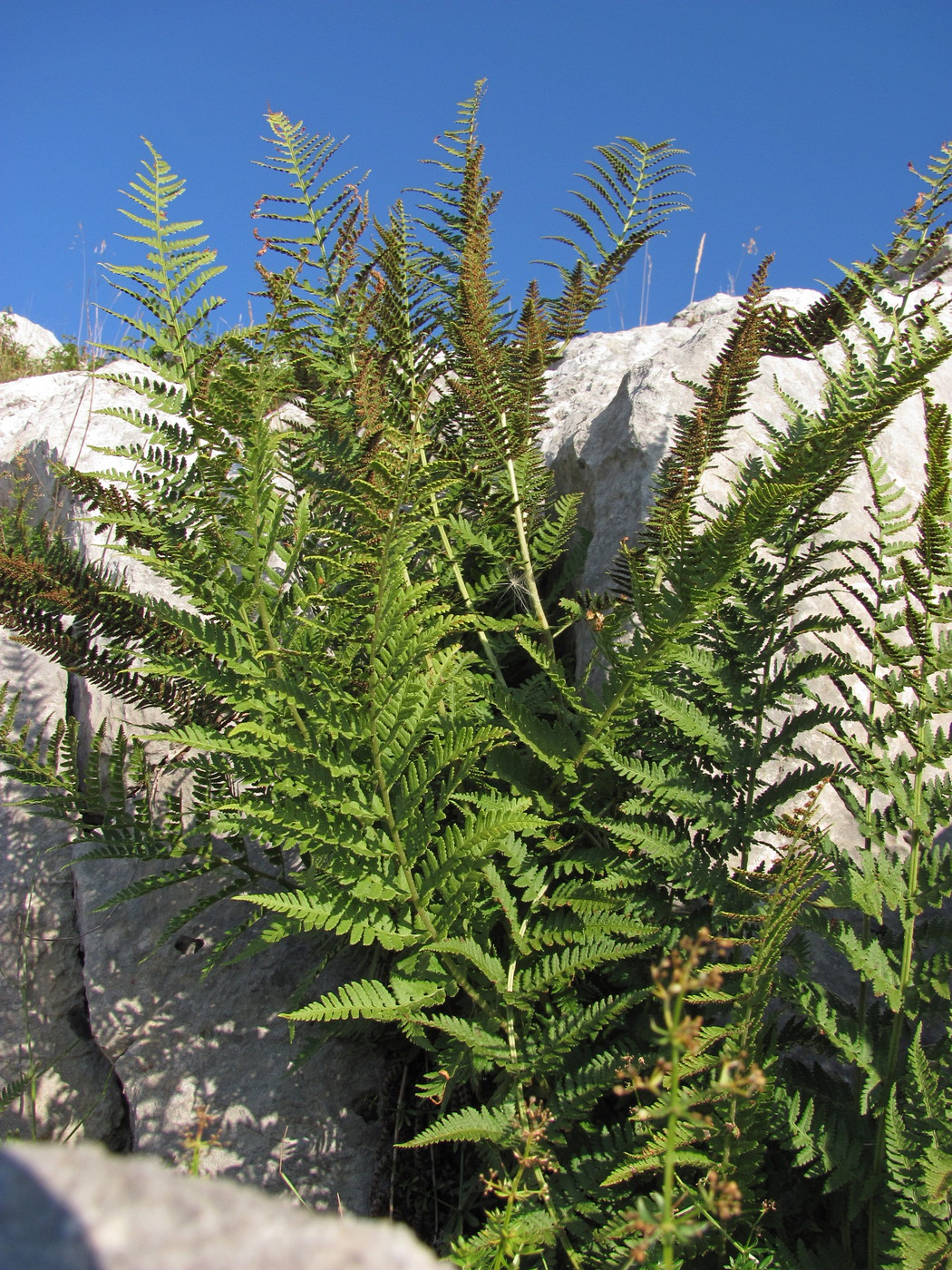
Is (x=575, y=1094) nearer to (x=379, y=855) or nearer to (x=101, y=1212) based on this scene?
Result: (x=379, y=855)

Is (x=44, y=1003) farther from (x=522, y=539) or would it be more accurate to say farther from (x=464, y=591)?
(x=522, y=539)

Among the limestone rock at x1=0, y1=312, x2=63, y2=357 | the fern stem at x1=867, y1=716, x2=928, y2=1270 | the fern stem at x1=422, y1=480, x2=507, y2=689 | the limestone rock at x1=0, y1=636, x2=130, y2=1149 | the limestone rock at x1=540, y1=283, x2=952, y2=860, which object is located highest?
the limestone rock at x1=0, y1=312, x2=63, y2=357

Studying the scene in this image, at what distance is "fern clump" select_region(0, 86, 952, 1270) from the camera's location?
1.46 metres

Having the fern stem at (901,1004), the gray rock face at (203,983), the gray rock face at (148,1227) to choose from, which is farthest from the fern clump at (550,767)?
the gray rock face at (148,1227)

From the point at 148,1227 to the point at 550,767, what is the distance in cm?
139

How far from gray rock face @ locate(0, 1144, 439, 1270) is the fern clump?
787mm

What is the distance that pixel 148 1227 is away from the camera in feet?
1.56

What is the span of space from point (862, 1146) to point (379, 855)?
3.39 ft

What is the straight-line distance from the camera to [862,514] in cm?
272

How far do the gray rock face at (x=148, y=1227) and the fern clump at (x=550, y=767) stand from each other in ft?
2.58

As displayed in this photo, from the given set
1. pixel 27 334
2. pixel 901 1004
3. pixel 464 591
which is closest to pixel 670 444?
pixel 464 591

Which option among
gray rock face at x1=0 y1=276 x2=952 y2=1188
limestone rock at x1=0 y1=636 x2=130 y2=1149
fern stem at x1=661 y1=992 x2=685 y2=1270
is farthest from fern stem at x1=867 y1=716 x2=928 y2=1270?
limestone rock at x1=0 y1=636 x2=130 y2=1149

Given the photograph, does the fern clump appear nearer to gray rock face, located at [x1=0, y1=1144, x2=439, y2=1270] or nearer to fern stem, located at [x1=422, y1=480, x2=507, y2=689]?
fern stem, located at [x1=422, y1=480, x2=507, y2=689]

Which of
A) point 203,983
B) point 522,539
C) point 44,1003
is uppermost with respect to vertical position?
point 522,539
